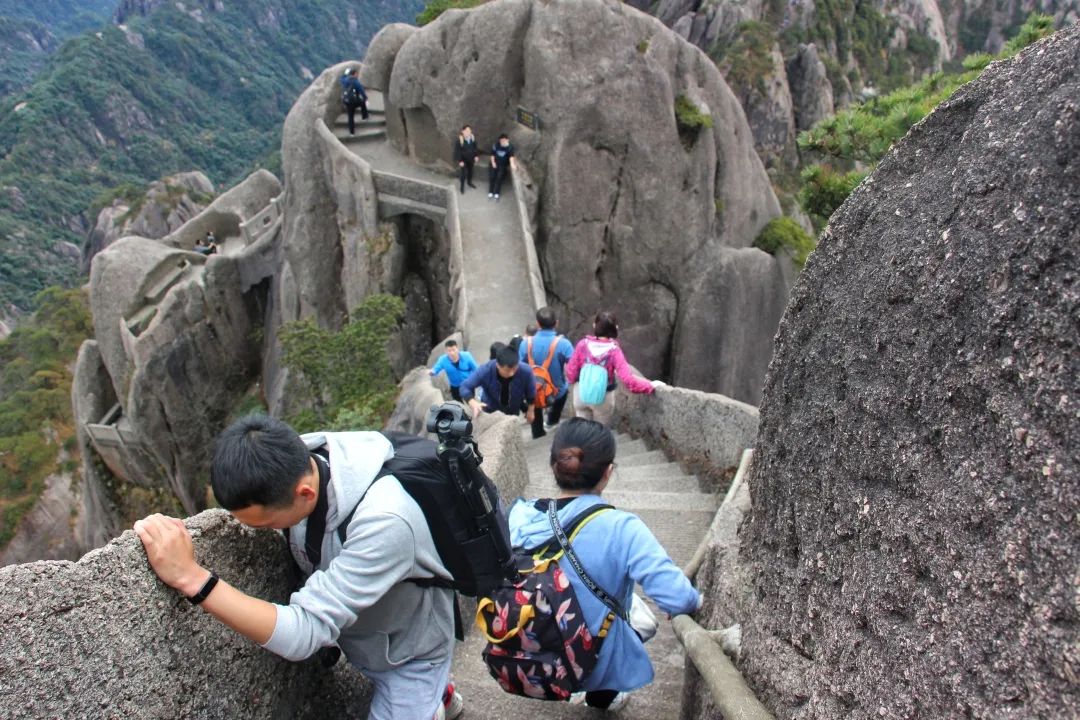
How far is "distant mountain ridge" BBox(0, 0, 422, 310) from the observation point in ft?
290

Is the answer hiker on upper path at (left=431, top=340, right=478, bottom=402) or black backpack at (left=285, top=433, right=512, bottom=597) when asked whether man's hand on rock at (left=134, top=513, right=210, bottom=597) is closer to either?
black backpack at (left=285, top=433, right=512, bottom=597)

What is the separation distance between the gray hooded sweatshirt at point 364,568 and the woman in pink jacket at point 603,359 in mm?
4729

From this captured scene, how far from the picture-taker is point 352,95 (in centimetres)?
2006

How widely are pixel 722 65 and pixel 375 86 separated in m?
24.6

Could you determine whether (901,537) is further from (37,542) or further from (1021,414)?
(37,542)

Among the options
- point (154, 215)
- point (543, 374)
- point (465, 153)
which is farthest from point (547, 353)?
point (154, 215)

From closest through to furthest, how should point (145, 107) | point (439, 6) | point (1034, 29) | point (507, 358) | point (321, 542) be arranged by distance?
point (321, 542) → point (507, 358) → point (1034, 29) → point (439, 6) → point (145, 107)

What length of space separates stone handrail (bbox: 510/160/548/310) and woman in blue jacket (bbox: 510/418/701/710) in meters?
11.8

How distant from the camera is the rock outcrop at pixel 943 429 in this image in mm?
1767

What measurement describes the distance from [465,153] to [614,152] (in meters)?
3.47

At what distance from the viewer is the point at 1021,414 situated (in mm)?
1827

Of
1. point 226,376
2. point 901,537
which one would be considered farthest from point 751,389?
point 901,537

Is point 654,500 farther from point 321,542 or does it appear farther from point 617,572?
point 321,542

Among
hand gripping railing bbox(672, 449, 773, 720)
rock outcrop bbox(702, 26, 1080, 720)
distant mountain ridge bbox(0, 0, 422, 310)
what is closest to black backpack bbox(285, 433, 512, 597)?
hand gripping railing bbox(672, 449, 773, 720)
